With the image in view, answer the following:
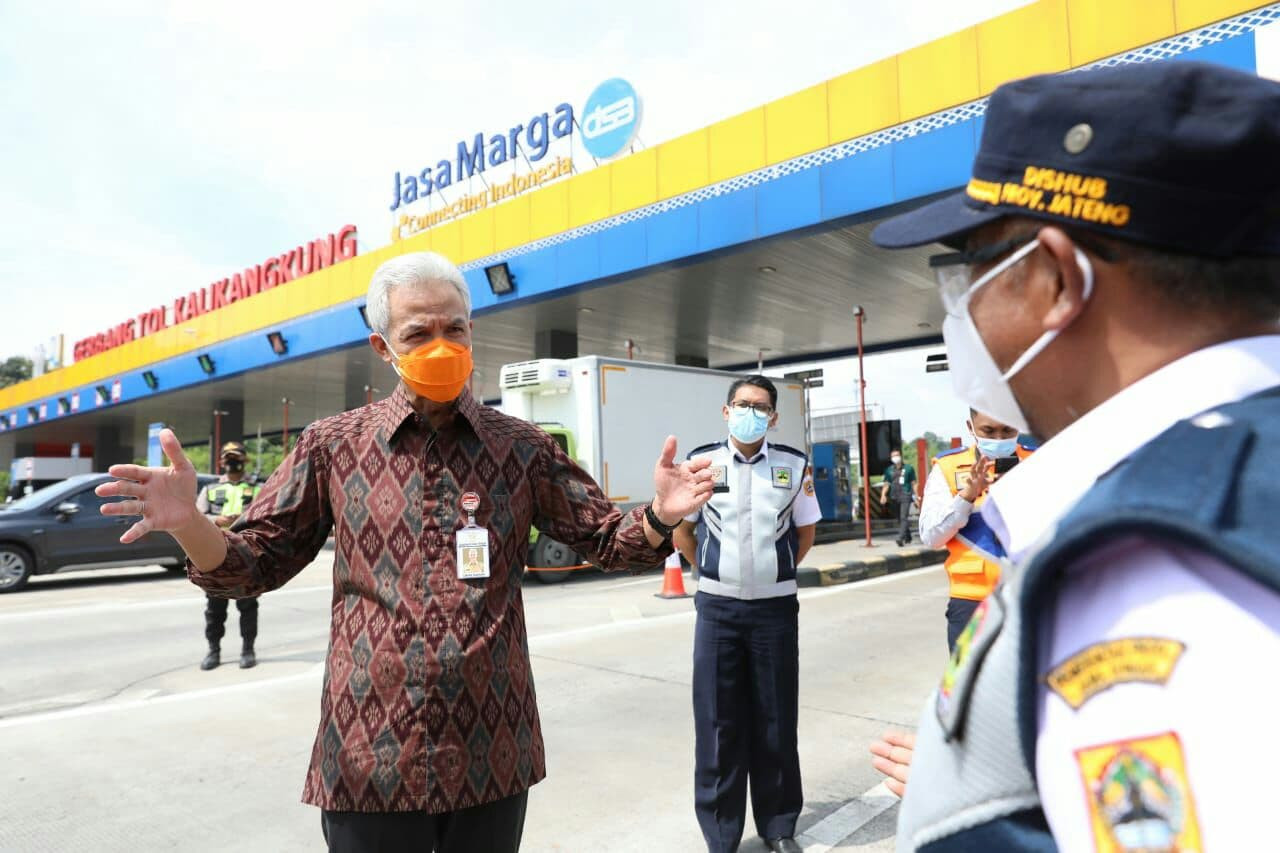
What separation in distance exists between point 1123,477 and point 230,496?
878cm

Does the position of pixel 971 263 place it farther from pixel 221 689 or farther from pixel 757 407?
pixel 221 689

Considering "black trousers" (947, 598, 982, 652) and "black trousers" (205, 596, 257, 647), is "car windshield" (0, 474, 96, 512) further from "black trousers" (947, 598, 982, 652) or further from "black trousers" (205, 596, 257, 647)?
"black trousers" (947, 598, 982, 652)

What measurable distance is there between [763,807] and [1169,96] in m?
3.32

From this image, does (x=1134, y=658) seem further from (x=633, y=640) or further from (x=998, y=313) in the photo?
(x=633, y=640)

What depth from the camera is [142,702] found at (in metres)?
5.95

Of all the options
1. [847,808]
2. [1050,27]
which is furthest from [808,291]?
[847,808]

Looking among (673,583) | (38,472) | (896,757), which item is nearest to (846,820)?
(896,757)

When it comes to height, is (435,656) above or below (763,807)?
above

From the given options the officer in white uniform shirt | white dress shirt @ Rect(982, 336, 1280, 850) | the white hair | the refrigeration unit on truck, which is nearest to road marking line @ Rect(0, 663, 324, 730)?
the officer in white uniform shirt

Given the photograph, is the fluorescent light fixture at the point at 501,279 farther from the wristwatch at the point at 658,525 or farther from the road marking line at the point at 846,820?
the wristwatch at the point at 658,525

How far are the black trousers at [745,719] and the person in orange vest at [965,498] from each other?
897 mm

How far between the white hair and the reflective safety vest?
6.58 metres

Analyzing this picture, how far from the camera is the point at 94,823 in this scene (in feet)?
12.6

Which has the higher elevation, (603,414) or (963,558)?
(603,414)
